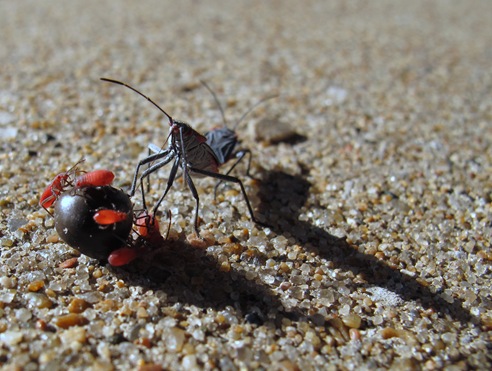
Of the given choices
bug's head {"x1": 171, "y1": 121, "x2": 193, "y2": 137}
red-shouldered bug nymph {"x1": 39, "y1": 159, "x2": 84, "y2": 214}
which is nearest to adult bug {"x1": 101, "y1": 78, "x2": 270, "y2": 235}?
bug's head {"x1": 171, "y1": 121, "x2": 193, "y2": 137}

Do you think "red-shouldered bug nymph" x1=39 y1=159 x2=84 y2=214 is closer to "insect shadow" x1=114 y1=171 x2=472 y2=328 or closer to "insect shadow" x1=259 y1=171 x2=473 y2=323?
"insect shadow" x1=114 y1=171 x2=472 y2=328

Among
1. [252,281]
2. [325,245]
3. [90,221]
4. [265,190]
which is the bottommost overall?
[90,221]

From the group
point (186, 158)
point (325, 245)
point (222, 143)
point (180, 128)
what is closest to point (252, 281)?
point (325, 245)

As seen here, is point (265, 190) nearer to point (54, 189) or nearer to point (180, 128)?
point (180, 128)

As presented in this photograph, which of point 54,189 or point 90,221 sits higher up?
point 54,189

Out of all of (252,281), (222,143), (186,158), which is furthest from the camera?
(222,143)

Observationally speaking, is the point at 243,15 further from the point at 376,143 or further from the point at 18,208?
the point at 18,208

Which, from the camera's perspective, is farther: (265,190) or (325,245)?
(265,190)

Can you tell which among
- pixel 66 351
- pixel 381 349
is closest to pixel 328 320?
pixel 381 349
